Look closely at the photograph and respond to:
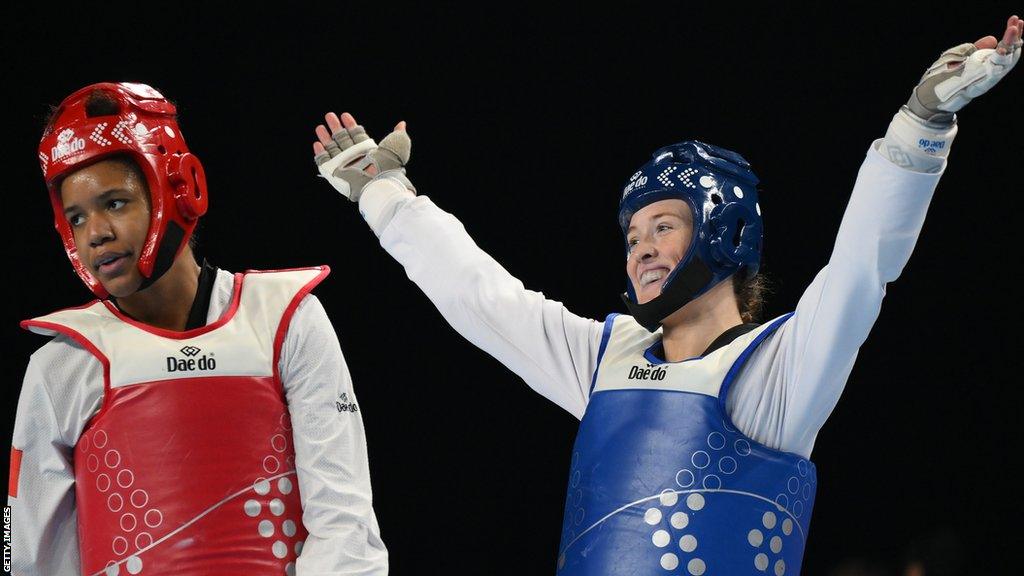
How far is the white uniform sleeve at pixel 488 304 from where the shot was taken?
3184 mm

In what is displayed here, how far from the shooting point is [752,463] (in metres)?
2.81

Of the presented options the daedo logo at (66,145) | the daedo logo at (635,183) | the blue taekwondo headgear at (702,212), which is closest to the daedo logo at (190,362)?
the daedo logo at (66,145)

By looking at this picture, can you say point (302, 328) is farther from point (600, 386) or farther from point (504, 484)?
point (504, 484)

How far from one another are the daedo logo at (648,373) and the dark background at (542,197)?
158 cm

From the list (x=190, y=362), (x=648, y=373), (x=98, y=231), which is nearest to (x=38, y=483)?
(x=190, y=362)

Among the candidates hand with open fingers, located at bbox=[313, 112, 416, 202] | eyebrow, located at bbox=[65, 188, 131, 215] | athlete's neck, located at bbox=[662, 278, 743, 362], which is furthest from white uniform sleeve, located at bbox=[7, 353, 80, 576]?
athlete's neck, located at bbox=[662, 278, 743, 362]

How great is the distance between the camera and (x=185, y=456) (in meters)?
2.67

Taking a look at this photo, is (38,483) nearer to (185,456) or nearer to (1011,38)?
(185,456)

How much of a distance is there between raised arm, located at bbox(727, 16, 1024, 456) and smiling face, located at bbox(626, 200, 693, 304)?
0.89 feet

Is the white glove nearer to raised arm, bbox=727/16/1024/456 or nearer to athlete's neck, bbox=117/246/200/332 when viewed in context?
raised arm, bbox=727/16/1024/456

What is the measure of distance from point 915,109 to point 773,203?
6.85ft

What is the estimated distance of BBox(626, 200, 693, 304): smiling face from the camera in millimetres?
3012

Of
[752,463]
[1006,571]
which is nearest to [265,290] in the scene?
[752,463]

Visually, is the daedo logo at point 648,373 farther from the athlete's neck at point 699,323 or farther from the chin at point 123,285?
the chin at point 123,285
